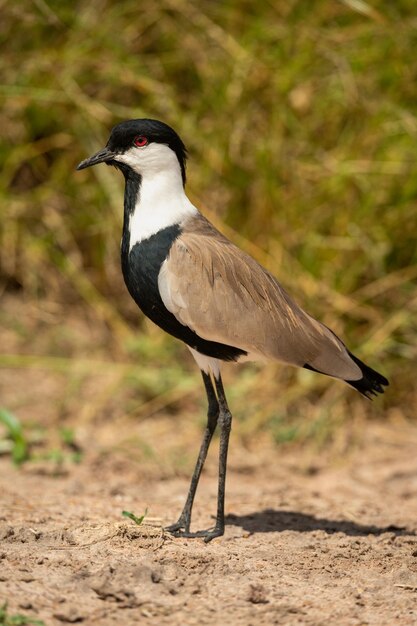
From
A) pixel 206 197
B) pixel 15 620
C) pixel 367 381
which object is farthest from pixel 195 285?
pixel 206 197

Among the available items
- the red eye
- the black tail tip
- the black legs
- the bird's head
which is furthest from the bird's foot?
the red eye

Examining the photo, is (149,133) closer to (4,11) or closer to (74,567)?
(74,567)

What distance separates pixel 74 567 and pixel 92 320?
371cm

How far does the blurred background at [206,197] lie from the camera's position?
18.4 ft

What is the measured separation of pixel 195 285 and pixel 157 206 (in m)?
0.38

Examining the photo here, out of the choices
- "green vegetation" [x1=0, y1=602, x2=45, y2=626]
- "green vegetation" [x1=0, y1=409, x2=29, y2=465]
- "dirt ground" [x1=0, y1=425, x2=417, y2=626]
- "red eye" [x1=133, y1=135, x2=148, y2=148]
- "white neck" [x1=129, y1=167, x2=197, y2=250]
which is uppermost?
"red eye" [x1=133, y1=135, x2=148, y2=148]

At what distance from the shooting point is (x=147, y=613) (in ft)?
8.79

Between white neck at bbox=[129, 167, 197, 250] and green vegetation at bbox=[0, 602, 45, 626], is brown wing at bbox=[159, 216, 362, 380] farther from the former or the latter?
green vegetation at bbox=[0, 602, 45, 626]

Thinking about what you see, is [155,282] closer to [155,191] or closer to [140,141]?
[155,191]

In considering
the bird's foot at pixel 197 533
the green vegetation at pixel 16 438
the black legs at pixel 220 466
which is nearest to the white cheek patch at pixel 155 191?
the black legs at pixel 220 466

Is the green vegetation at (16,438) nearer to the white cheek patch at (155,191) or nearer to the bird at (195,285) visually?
the bird at (195,285)

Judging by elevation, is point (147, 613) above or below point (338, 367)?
below

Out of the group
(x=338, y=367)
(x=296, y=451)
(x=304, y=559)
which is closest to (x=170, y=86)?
(x=296, y=451)

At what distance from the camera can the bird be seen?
11.5 feet
